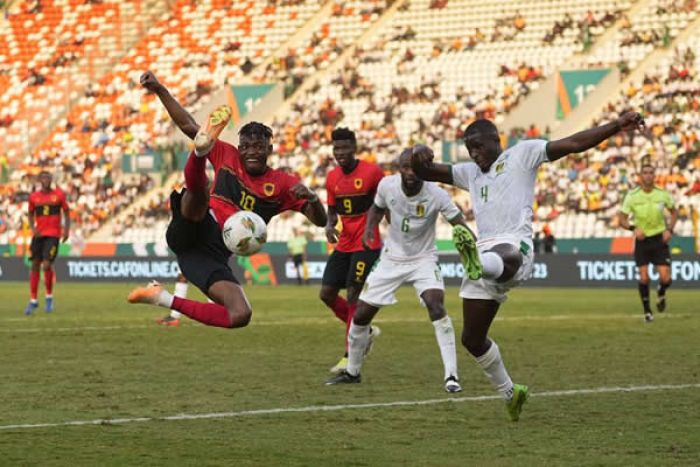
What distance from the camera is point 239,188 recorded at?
1138 centimetres

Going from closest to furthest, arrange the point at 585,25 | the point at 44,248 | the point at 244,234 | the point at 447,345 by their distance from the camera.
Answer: the point at 244,234, the point at 447,345, the point at 44,248, the point at 585,25

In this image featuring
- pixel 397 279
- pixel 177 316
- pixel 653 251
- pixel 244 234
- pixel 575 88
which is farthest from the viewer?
pixel 575 88

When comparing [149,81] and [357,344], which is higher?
[149,81]

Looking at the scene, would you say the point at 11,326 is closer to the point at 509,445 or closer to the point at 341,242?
the point at 341,242

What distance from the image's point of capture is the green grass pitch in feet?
27.9

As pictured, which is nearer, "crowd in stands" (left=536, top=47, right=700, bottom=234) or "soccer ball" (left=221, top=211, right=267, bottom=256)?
"soccer ball" (left=221, top=211, right=267, bottom=256)

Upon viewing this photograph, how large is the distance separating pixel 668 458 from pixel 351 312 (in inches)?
253

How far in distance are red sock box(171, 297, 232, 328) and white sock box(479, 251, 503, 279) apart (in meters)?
2.39

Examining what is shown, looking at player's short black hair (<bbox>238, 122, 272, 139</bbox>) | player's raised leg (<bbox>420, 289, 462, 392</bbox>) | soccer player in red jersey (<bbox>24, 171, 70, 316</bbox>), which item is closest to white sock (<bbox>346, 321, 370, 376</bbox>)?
player's raised leg (<bbox>420, 289, 462, 392</bbox>)

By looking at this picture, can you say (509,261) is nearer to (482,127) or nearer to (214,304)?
(482,127)

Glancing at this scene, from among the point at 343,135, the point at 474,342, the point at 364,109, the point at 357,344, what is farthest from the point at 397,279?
the point at 364,109

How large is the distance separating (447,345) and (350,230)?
2.46m

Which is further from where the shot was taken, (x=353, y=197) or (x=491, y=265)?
(x=353, y=197)

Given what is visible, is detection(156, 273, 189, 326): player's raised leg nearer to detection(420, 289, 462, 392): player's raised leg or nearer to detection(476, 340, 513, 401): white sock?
detection(420, 289, 462, 392): player's raised leg
